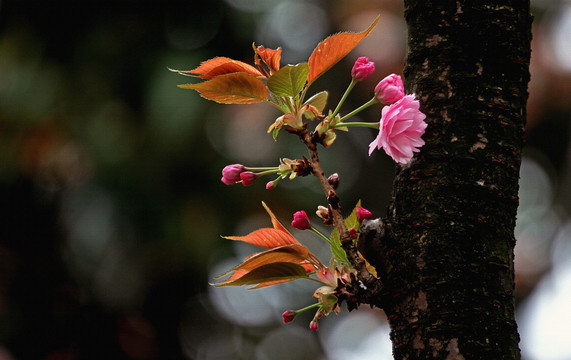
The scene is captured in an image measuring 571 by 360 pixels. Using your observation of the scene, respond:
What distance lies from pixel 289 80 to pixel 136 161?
4.35 metres

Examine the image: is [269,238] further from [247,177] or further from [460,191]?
[460,191]

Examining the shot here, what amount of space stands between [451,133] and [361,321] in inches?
258

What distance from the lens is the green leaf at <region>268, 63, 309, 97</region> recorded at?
0.80 m

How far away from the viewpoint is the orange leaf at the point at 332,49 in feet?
2.73

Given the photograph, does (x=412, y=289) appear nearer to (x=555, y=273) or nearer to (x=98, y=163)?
(x=98, y=163)

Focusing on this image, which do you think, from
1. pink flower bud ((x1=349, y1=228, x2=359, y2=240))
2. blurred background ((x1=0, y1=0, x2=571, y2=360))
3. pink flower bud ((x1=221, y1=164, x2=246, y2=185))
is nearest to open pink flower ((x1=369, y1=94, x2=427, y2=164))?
pink flower bud ((x1=349, y1=228, x2=359, y2=240))

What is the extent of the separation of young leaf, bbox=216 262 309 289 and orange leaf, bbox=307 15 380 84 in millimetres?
275

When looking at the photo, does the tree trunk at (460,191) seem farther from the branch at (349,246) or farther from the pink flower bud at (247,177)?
the pink flower bud at (247,177)

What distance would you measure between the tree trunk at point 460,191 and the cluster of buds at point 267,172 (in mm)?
140

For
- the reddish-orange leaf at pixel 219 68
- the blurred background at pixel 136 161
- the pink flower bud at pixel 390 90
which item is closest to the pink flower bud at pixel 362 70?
the pink flower bud at pixel 390 90

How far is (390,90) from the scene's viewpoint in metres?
0.90

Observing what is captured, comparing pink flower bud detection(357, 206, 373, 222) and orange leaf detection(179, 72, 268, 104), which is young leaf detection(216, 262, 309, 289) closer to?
pink flower bud detection(357, 206, 373, 222)

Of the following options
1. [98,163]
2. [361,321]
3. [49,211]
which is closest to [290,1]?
[98,163]

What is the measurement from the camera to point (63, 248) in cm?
523
